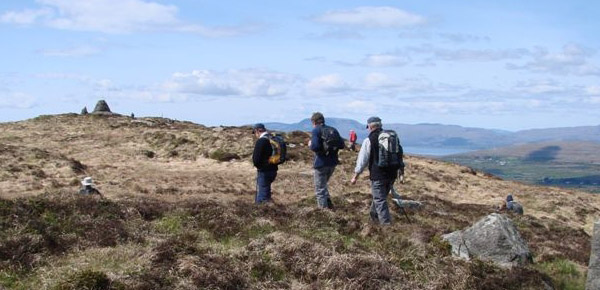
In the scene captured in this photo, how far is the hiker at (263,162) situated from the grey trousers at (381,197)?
362 cm

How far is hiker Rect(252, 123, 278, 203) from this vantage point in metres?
16.5

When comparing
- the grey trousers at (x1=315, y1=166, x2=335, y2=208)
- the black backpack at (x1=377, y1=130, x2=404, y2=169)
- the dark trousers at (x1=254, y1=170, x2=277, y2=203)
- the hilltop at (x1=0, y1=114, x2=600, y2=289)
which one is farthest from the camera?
the dark trousers at (x1=254, y1=170, x2=277, y2=203)

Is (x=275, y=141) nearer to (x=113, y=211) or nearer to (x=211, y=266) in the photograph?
(x=113, y=211)

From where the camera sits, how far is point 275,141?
1683cm

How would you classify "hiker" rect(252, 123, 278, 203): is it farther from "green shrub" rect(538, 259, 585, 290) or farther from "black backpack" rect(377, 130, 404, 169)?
"green shrub" rect(538, 259, 585, 290)

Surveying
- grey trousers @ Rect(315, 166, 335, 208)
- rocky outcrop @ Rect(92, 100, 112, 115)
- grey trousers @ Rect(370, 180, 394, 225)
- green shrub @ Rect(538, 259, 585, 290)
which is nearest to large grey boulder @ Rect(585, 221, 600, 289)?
green shrub @ Rect(538, 259, 585, 290)

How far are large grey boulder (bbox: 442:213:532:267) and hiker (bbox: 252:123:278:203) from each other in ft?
19.7

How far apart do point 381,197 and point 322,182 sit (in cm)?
273

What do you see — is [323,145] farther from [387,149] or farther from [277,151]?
[387,149]

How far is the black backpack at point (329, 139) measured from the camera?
15695mm

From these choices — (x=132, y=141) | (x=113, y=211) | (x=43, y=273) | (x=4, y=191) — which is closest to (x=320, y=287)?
(x=43, y=273)

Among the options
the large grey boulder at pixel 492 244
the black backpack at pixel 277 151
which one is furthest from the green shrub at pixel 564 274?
the black backpack at pixel 277 151

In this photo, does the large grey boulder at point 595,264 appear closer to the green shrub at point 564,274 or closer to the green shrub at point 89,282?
the green shrub at point 564,274

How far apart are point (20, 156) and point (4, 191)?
33.4ft
